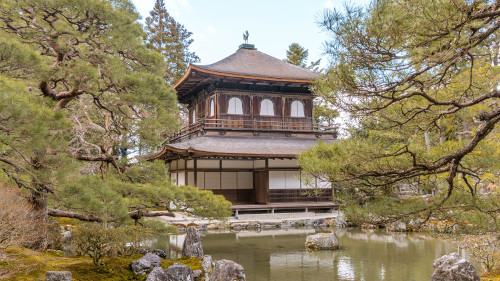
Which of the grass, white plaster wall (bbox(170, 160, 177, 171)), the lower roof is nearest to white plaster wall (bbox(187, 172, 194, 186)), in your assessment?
the lower roof

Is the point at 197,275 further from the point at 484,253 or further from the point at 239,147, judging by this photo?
→ the point at 239,147

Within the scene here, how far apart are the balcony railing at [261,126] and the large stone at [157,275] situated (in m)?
10.4

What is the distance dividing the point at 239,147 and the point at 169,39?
1522 cm

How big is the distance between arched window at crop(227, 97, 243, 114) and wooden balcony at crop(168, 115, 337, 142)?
0.74 feet

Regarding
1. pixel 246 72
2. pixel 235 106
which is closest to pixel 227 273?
pixel 235 106

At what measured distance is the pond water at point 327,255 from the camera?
7586mm

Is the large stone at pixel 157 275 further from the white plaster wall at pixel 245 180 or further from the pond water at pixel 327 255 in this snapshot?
the white plaster wall at pixel 245 180

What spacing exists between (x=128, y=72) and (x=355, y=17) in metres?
3.72

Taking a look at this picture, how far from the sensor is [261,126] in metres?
17.2

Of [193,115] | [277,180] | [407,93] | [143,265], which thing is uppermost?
[193,115]

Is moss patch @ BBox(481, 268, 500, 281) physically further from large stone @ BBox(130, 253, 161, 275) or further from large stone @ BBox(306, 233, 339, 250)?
large stone @ BBox(130, 253, 161, 275)

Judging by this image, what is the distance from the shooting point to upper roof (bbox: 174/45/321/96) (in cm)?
1586

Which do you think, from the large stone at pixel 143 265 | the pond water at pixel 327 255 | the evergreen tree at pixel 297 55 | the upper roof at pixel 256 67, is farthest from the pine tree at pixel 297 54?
the large stone at pixel 143 265

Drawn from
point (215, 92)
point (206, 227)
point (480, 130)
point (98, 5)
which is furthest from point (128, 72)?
point (215, 92)
